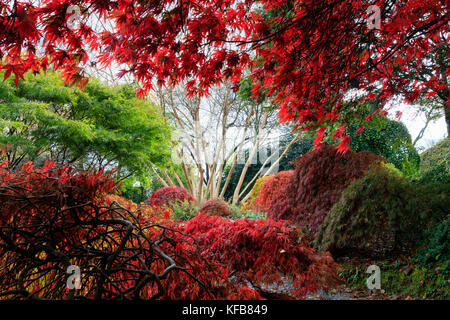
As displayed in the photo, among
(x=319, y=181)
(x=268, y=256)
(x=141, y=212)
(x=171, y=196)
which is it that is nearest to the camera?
(x=141, y=212)

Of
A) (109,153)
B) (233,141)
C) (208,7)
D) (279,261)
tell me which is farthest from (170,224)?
(233,141)

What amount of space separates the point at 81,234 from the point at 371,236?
10.7ft

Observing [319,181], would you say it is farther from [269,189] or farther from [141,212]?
[141,212]

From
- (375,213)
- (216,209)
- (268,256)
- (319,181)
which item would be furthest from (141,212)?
(216,209)

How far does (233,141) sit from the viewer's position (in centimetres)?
1213

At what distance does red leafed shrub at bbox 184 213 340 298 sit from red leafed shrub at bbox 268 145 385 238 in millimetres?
2155

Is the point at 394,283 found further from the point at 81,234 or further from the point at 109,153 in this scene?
the point at 109,153

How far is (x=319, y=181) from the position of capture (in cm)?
426

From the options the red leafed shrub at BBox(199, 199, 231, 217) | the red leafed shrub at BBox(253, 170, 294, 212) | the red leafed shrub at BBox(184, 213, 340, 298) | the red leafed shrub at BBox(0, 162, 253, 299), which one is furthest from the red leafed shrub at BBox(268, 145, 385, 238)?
the red leafed shrub at BBox(0, 162, 253, 299)

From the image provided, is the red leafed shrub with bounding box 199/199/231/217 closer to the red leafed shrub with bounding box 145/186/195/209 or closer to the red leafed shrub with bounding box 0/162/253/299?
the red leafed shrub with bounding box 145/186/195/209

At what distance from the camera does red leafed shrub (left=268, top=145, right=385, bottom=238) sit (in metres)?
4.07

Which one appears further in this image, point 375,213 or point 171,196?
point 171,196

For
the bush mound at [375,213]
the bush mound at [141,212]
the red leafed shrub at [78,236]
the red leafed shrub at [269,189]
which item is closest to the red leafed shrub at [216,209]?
the red leafed shrub at [269,189]

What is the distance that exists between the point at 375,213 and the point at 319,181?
1.04m
